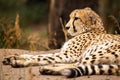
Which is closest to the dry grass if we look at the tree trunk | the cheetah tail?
the tree trunk

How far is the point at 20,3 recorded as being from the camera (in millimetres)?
20594

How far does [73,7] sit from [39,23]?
1054cm

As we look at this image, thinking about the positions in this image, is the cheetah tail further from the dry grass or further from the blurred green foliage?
the blurred green foliage

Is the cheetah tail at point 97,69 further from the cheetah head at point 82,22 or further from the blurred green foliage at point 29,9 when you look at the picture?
the blurred green foliage at point 29,9

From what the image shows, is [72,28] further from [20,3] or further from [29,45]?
[20,3]

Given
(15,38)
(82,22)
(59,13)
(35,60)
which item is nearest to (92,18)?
(82,22)

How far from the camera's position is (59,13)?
34.8 feet

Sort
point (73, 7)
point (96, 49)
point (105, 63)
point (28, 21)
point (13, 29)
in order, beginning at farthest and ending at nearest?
point (28, 21)
point (73, 7)
point (13, 29)
point (96, 49)
point (105, 63)

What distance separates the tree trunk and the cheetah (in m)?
1.72

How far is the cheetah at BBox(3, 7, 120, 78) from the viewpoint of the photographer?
6.44 metres

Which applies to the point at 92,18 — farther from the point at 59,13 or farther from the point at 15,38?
the point at 59,13

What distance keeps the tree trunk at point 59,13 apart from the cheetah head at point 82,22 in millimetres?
1649

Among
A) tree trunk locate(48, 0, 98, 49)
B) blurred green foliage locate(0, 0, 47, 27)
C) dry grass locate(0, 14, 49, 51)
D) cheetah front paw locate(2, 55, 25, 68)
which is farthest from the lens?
blurred green foliage locate(0, 0, 47, 27)

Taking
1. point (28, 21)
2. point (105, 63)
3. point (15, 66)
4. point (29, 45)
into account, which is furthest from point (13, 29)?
point (28, 21)
